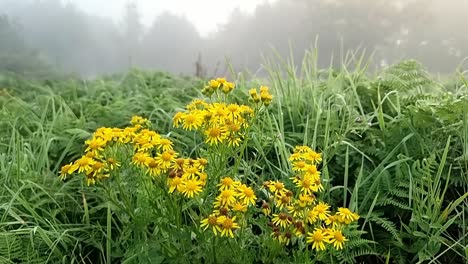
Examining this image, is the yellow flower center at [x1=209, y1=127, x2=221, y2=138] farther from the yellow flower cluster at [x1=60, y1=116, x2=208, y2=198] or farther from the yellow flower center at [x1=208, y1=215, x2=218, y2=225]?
the yellow flower center at [x1=208, y1=215, x2=218, y2=225]

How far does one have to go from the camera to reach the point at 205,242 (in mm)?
1312

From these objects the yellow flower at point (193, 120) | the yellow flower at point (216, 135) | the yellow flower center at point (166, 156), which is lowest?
the yellow flower center at point (166, 156)

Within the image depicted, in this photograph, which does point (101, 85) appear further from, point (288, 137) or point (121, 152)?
point (121, 152)

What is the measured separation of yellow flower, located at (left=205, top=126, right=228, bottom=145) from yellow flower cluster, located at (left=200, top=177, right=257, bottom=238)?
3.7 inches

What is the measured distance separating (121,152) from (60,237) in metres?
0.48

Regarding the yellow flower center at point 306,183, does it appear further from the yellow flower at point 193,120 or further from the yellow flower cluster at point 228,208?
the yellow flower at point 193,120

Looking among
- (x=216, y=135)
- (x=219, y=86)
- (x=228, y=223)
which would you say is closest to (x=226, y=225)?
A: (x=228, y=223)

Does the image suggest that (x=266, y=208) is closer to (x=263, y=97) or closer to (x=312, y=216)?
(x=312, y=216)

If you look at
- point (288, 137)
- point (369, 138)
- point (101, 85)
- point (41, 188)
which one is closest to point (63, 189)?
point (41, 188)

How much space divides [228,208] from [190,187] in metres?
0.10

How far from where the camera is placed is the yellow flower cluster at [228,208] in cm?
119

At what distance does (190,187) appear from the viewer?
122cm

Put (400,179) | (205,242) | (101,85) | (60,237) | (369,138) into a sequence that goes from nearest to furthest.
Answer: (205,242), (60,237), (400,179), (369,138), (101,85)

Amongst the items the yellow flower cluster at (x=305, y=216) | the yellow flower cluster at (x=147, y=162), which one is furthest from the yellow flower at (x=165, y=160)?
the yellow flower cluster at (x=305, y=216)
